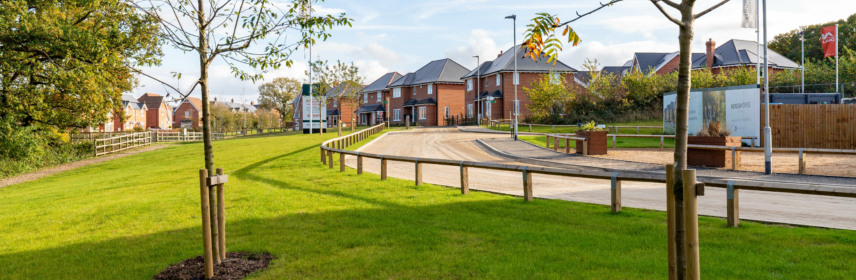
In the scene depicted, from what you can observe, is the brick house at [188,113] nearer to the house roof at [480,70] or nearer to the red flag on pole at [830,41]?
the house roof at [480,70]

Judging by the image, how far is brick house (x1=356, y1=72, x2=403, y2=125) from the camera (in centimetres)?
7112

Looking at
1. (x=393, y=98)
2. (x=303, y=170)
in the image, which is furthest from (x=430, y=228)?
(x=393, y=98)

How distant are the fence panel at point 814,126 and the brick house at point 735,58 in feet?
94.9

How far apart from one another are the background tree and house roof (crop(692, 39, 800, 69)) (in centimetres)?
6015

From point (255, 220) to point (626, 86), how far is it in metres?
42.3

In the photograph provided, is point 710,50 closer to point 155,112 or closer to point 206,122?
point 206,122

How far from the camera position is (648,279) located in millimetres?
4500

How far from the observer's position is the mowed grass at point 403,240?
497cm

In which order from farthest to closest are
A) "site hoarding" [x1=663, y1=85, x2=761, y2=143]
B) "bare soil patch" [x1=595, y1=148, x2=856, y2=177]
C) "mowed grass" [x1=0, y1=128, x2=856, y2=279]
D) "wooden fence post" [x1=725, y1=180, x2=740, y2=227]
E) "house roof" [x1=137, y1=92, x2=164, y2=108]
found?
"house roof" [x1=137, y1=92, x2=164, y2=108]
"site hoarding" [x1=663, y1=85, x2=761, y2=143]
"bare soil patch" [x1=595, y1=148, x2=856, y2=177]
"wooden fence post" [x1=725, y1=180, x2=740, y2=227]
"mowed grass" [x1=0, y1=128, x2=856, y2=279]

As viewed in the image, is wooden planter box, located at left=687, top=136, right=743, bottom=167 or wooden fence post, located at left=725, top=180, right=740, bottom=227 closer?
wooden fence post, located at left=725, top=180, right=740, bottom=227

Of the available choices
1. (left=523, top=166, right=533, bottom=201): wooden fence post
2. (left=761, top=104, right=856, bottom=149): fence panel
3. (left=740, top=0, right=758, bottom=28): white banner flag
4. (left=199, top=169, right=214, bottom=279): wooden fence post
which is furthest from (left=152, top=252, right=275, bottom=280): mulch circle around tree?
(left=761, top=104, right=856, bottom=149): fence panel

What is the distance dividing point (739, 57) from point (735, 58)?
0.36m

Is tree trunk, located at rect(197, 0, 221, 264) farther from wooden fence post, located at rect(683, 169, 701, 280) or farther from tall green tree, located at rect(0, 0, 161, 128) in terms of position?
tall green tree, located at rect(0, 0, 161, 128)

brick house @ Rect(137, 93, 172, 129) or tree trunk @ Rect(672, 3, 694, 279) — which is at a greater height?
brick house @ Rect(137, 93, 172, 129)
